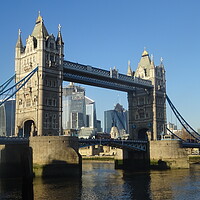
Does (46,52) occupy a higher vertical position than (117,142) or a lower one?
higher

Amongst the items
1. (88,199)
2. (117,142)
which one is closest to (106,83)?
(117,142)

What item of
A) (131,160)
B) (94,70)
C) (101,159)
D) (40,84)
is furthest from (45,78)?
(101,159)

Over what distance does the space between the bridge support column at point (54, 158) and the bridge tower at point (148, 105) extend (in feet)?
122

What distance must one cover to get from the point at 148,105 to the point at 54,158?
141ft

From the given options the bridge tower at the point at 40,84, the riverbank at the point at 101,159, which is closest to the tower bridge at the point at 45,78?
the bridge tower at the point at 40,84

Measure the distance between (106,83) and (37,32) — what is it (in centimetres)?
2121

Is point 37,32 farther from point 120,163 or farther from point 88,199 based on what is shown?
point 88,199

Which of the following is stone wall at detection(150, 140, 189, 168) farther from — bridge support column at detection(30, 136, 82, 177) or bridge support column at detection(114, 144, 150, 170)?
bridge support column at detection(30, 136, 82, 177)

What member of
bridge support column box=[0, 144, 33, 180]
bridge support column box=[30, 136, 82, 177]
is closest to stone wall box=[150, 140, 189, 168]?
bridge support column box=[30, 136, 82, 177]

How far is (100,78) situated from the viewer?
79.2m

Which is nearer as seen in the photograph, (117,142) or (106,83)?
(117,142)

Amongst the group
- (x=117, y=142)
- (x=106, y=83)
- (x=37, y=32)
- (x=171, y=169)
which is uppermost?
(x=37, y=32)

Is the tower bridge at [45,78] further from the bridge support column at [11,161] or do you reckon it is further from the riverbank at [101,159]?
the riverbank at [101,159]

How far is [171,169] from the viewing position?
74000 mm
